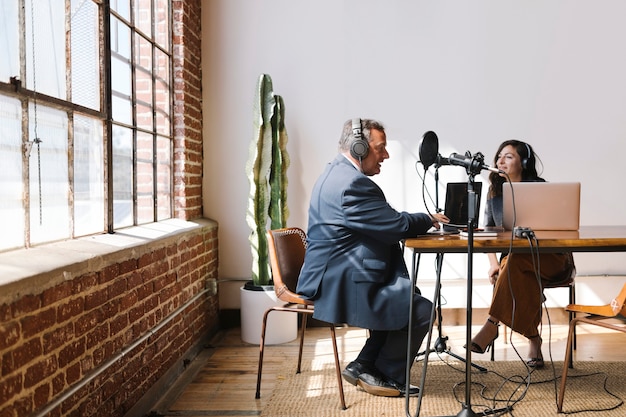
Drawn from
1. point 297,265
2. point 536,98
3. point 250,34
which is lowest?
point 297,265

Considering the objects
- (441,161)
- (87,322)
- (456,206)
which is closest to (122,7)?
(87,322)

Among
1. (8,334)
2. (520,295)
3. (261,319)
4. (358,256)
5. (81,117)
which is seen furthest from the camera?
(261,319)

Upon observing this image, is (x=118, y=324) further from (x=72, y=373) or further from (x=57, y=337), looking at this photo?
(x=57, y=337)

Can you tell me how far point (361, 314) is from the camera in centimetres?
294

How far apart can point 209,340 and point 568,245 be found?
8.74 ft

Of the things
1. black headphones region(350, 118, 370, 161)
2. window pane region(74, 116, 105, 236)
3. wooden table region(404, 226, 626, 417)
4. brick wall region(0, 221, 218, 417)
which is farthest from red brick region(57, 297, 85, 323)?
black headphones region(350, 118, 370, 161)

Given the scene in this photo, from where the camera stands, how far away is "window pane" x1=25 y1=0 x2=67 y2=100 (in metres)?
2.31

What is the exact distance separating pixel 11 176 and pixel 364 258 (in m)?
1.59

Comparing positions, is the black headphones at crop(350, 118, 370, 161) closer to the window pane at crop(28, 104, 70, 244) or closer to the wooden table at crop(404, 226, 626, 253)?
the wooden table at crop(404, 226, 626, 253)

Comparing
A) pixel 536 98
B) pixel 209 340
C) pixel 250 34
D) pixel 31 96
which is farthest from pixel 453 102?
pixel 31 96

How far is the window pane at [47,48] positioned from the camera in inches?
90.8

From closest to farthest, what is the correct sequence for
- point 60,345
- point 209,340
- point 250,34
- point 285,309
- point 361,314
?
point 60,345 → point 361,314 → point 285,309 → point 209,340 → point 250,34

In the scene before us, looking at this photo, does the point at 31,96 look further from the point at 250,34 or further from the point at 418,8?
the point at 418,8

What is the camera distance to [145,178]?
12.3ft
